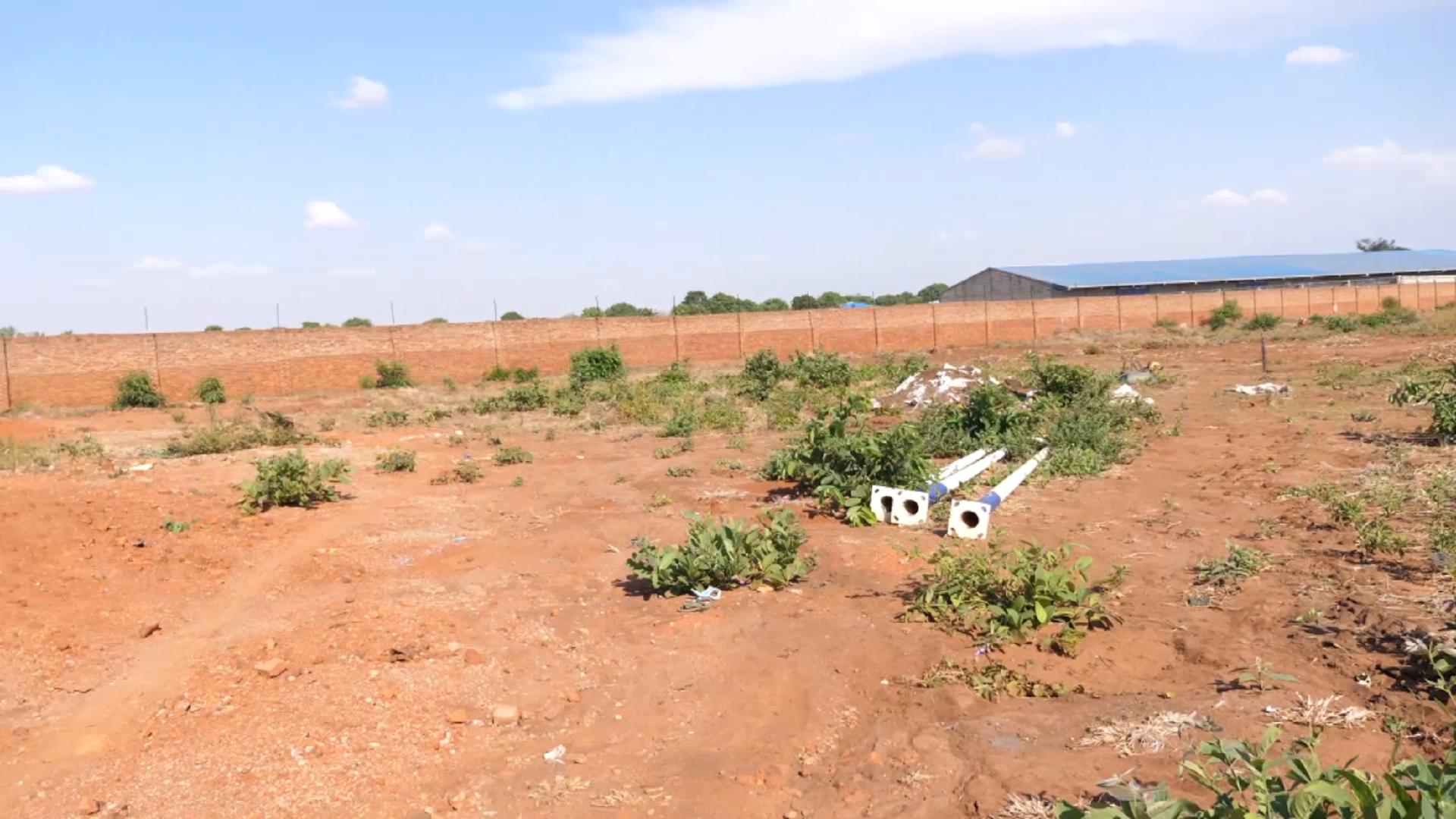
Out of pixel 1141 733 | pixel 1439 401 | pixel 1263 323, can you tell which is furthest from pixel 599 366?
pixel 1263 323

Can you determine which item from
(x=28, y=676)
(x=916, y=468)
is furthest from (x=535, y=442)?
(x=28, y=676)

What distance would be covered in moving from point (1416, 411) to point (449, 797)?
470 inches

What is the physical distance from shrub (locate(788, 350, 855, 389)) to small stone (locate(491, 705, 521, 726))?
16.0m

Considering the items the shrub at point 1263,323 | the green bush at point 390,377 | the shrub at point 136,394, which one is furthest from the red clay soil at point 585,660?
the shrub at point 1263,323

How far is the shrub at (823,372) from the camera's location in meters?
20.8

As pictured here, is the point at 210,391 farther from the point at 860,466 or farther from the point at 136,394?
the point at 860,466

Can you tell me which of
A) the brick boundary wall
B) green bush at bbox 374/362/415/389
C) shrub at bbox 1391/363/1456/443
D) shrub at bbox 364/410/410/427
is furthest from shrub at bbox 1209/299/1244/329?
shrub at bbox 364/410/410/427

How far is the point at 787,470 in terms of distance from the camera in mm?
9820

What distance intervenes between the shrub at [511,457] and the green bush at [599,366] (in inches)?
506

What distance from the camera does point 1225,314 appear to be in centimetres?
4309

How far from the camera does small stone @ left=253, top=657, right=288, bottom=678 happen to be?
5387 mm

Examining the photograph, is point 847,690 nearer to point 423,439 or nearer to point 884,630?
point 884,630

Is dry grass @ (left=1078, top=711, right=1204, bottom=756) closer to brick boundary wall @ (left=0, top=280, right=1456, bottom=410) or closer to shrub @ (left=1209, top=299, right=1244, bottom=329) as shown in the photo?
brick boundary wall @ (left=0, top=280, right=1456, bottom=410)

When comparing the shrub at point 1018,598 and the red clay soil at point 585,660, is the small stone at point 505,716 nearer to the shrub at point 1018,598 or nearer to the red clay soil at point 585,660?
the red clay soil at point 585,660
